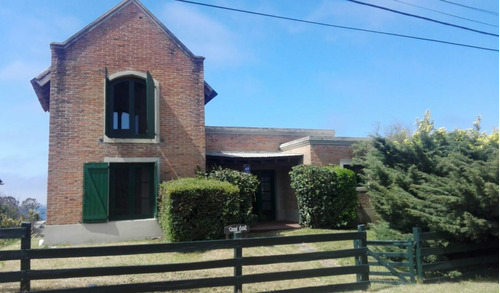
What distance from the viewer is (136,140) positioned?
12961 mm

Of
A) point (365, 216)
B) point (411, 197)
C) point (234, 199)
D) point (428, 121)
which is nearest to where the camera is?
point (411, 197)

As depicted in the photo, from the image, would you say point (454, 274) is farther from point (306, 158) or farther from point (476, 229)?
point (306, 158)

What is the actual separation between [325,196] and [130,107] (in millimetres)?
7441

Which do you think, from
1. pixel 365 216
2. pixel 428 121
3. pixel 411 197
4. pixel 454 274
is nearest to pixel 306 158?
pixel 365 216

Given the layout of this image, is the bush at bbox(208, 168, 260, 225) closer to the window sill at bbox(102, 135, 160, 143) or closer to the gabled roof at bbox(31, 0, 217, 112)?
the window sill at bbox(102, 135, 160, 143)

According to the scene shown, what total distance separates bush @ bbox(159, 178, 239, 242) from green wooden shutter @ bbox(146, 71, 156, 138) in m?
2.97

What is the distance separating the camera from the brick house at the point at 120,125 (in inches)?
482

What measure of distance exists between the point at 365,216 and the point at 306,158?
3.19 metres

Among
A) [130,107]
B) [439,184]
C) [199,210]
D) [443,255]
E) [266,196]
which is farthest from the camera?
[266,196]

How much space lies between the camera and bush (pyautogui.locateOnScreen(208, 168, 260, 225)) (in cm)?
1179

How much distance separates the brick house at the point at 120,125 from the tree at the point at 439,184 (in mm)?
4807

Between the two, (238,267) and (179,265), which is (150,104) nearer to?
(179,265)

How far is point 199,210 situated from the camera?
10.7 meters

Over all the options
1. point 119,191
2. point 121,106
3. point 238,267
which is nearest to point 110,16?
point 121,106
